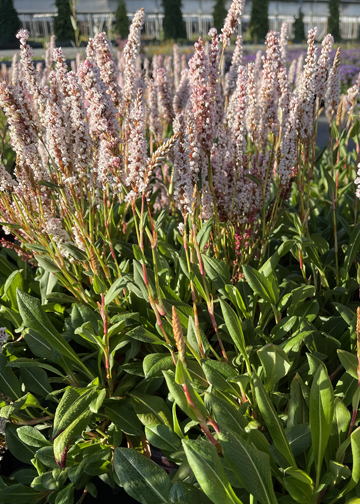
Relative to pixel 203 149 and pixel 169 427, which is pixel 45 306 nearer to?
pixel 169 427

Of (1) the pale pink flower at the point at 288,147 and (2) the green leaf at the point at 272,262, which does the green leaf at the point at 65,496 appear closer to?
(2) the green leaf at the point at 272,262

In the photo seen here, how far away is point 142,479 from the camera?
1.35m

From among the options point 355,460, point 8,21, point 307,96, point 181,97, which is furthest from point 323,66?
point 8,21

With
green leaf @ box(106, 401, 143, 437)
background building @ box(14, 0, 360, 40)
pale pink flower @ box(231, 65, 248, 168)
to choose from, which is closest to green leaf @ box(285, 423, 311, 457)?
green leaf @ box(106, 401, 143, 437)

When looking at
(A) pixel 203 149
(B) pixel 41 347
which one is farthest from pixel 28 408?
(A) pixel 203 149

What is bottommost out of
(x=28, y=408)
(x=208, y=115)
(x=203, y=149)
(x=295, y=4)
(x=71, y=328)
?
(x=28, y=408)

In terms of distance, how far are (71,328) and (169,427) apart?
0.71 m

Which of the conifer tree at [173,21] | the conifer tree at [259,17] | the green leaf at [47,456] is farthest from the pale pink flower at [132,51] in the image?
→ the conifer tree at [173,21]

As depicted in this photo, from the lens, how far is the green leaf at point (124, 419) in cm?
175

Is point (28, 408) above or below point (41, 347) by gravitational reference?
below

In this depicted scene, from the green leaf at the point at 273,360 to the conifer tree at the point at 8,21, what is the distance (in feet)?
106

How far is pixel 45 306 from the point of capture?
2172mm

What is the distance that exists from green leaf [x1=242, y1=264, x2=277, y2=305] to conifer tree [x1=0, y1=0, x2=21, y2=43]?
32038mm

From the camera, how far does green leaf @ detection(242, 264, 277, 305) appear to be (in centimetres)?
180
